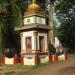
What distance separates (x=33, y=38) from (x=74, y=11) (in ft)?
70.1

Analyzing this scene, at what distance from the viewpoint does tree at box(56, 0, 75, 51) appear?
40.1 metres

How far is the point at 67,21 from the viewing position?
47062 mm

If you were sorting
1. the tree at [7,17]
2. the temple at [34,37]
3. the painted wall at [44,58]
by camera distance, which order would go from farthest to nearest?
1. the tree at [7,17]
2. the temple at [34,37]
3. the painted wall at [44,58]

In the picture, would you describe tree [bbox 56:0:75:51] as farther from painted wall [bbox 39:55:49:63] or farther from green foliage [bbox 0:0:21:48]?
painted wall [bbox 39:55:49:63]

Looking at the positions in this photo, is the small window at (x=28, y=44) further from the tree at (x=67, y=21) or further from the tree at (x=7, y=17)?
the tree at (x=67, y=21)

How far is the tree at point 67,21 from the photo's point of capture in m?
40.1

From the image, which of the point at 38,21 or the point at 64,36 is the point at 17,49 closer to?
the point at 38,21

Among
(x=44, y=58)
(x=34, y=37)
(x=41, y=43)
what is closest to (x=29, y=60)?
(x=44, y=58)

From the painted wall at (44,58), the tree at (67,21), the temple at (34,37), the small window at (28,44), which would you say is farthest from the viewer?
the tree at (67,21)

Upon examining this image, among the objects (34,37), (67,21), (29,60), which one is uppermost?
(67,21)

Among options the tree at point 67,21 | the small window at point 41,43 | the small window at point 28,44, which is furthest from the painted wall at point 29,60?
the tree at point 67,21

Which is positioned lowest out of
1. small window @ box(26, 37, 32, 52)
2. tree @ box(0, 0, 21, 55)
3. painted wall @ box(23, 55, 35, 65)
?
painted wall @ box(23, 55, 35, 65)

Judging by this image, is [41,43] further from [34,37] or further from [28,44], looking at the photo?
[34,37]

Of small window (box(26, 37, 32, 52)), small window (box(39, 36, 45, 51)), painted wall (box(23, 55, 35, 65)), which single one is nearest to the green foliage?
small window (box(26, 37, 32, 52))
